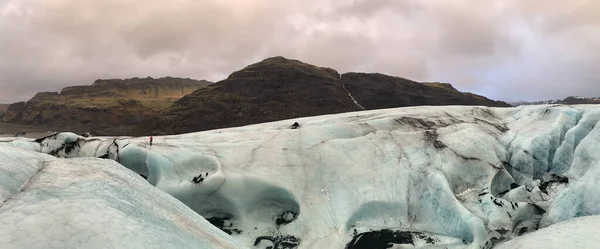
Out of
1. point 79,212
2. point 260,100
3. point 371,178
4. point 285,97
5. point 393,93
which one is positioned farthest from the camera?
point 393,93

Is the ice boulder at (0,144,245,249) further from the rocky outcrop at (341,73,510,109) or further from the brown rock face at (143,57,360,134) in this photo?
the rocky outcrop at (341,73,510,109)

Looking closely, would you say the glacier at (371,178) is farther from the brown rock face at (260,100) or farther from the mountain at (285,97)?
the brown rock face at (260,100)

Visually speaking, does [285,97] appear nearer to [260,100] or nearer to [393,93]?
[260,100]

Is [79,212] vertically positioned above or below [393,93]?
below

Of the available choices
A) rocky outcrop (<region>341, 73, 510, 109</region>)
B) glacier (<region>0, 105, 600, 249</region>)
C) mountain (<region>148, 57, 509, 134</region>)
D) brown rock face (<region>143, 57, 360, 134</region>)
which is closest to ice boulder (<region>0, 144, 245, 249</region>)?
glacier (<region>0, 105, 600, 249</region>)

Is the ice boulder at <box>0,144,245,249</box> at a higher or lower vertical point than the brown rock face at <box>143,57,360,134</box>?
lower

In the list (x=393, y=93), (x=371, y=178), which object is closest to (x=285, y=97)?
(x=393, y=93)
